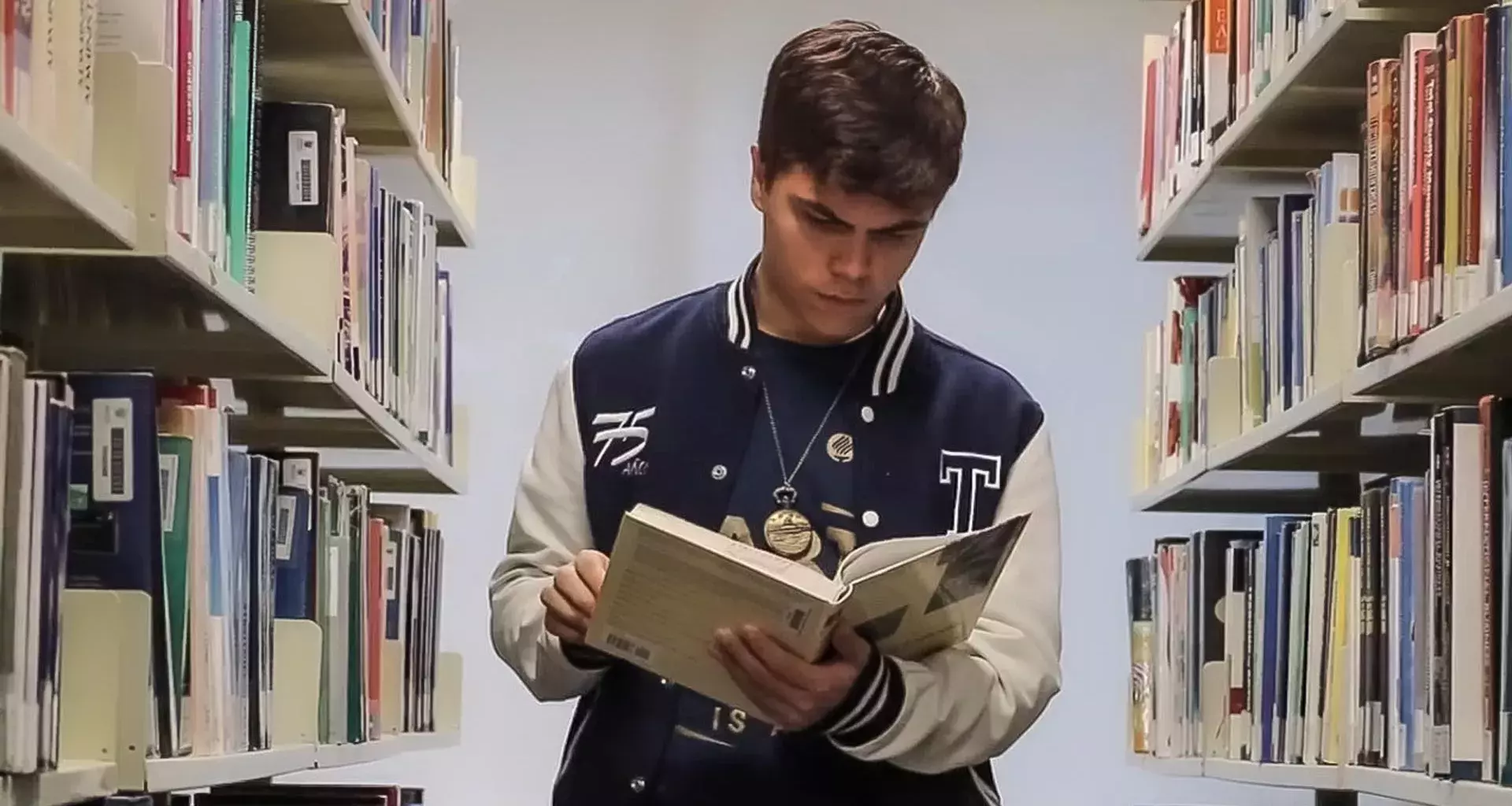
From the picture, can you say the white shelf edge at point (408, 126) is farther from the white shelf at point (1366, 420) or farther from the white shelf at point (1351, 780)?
the white shelf at point (1351, 780)

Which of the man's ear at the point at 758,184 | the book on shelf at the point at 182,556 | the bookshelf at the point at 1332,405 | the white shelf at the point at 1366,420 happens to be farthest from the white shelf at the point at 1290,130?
the book on shelf at the point at 182,556

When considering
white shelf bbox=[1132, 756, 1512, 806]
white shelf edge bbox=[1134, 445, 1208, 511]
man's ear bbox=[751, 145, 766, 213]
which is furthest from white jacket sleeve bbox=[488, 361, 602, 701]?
white shelf edge bbox=[1134, 445, 1208, 511]

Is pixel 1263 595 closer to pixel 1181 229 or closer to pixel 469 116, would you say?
pixel 1181 229

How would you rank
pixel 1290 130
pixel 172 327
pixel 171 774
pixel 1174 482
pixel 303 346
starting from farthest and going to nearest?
pixel 1174 482 < pixel 1290 130 < pixel 303 346 < pixel 172 327 < pixel 171 774

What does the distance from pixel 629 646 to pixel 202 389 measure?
1.51ft

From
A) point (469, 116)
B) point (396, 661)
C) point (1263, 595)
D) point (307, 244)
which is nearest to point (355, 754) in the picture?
point (396, 661)

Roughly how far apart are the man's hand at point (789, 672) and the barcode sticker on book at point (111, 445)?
0.46 m

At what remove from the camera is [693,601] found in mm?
1333

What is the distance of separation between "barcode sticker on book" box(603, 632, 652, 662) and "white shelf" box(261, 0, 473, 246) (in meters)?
0.86

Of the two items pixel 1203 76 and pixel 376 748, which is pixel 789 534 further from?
pixel 1203 76

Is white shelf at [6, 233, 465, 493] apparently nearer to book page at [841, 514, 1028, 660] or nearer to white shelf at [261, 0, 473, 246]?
white shelf at [261, 0, 473, 246]

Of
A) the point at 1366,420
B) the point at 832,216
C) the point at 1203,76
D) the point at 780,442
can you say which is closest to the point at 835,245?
the point at 832,216

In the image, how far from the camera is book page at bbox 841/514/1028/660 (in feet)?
4.24

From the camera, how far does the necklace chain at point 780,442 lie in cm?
154
